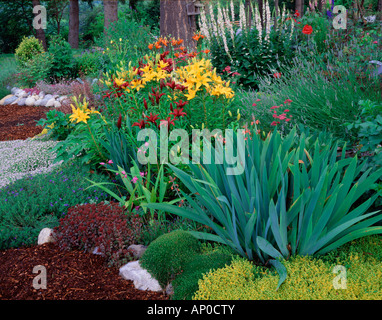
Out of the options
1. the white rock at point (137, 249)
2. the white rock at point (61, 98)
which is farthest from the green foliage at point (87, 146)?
the white rock at point (61, 98)

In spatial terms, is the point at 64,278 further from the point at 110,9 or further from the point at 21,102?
the point at 110,9

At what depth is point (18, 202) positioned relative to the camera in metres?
3.76

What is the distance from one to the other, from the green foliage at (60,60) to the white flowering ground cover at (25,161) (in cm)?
651

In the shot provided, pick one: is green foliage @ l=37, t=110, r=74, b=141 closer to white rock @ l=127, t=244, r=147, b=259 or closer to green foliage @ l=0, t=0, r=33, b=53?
white rock @ l=127, t=244, r=147, b=259

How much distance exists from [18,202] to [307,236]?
275 cm

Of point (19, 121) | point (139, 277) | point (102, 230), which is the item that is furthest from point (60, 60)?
point (139, 277)

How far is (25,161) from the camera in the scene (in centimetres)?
564

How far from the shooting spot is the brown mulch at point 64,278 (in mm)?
2637

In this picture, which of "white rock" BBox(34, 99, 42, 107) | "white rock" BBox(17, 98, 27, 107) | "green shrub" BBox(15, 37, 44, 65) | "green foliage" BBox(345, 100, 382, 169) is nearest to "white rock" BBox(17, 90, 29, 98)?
"white rock" BBox(17, 98, 27, 107)

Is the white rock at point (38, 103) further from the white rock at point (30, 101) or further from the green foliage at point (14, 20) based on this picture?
the green foliage at point (14, 20)

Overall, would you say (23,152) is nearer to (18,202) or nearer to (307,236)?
(18,202)

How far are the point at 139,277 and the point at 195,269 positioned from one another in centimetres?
43

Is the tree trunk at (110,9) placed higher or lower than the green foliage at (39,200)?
higher
